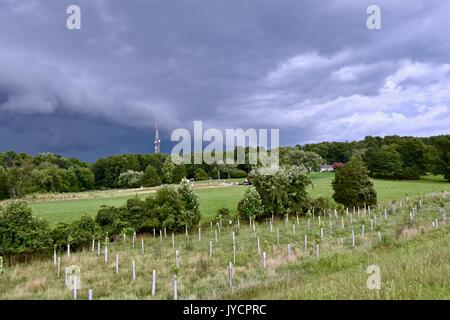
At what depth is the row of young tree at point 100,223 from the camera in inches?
744

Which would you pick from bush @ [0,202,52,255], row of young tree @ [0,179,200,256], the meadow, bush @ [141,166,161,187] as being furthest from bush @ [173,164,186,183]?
bush @ [0,202,52,255]

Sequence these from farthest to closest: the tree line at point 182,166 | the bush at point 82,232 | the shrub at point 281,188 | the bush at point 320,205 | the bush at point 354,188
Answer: the tree line at point 182,166 → the bush at point 354,188 → the bush at point 320,205 → the shrub at point 281,188 → the bush at point 82,232

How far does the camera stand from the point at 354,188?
3438 cm

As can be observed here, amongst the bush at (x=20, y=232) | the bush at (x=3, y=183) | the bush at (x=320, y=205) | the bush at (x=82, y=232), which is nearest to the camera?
the bush at (x=20, y=232)

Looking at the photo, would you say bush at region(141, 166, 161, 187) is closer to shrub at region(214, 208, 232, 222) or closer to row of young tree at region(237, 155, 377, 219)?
row of young tree at region(237, 155, 377, 219)

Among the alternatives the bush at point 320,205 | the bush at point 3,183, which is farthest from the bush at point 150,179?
the bush at point 320,205

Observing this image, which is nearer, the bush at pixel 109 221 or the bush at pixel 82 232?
the bush at pixel 82 232

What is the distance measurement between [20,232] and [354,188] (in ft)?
102

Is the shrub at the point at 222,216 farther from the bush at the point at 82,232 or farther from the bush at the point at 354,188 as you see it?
the bush at the point at 354,188

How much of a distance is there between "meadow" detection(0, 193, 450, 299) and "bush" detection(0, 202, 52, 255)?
97cm

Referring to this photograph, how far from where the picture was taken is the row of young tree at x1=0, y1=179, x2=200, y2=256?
1891 centimetres

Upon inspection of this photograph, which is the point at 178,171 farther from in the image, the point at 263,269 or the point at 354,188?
the point at 263,269
